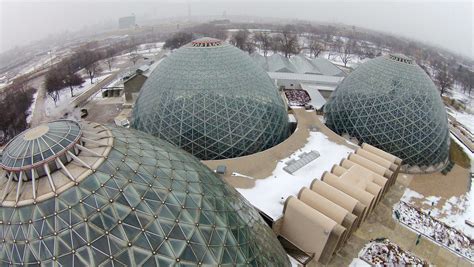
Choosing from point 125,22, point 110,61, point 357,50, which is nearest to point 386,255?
point 110,61

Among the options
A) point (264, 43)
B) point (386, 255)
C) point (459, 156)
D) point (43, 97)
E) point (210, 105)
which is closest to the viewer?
point (386, 255)

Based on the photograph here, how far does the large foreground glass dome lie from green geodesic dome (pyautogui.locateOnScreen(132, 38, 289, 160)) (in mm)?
14311

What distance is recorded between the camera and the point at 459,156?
39000 mm

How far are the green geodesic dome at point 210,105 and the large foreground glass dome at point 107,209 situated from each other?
47.0 ft

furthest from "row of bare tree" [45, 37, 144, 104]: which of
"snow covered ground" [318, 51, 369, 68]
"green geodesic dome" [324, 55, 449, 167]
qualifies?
"snow covered ground" [318, 51, 369, 68]

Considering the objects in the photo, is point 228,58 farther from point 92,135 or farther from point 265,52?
point 265,52

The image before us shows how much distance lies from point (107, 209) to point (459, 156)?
4504 cm

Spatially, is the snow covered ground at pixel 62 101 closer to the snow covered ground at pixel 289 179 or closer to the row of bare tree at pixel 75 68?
the row of bare tree at pixel 75 68

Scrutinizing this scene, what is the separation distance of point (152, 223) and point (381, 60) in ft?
117

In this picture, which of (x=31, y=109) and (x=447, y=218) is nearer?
(x=447, y=218)

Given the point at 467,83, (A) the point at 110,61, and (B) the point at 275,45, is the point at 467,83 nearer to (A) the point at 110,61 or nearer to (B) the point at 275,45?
(B) the point at 275,45

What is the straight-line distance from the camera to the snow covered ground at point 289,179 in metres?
22.7

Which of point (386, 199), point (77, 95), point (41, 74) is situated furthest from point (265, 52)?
point (386, 199)

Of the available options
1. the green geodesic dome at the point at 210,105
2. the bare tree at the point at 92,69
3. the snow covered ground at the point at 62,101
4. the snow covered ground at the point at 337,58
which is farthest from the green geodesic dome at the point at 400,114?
the bare tree at the point at 92,69
